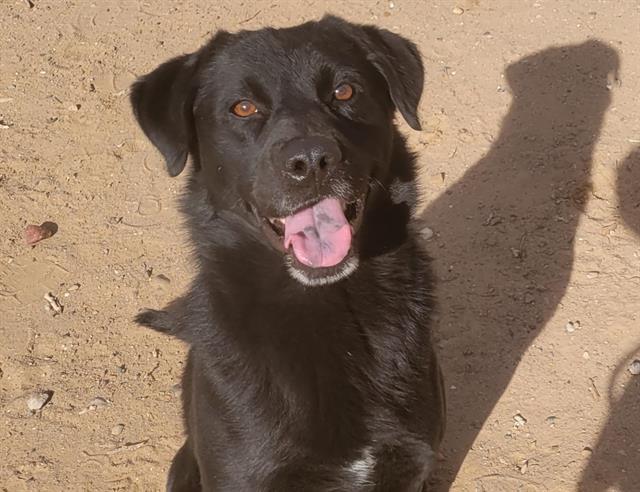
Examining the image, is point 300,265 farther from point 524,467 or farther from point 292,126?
point 524,467

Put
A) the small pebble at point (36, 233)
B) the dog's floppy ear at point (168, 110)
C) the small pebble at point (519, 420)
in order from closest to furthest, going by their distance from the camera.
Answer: the dog's floppy ear at point (168, 110), the small pebble at point (519, 420), the small pebble at point (36, 233)

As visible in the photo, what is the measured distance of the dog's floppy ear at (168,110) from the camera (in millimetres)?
2688

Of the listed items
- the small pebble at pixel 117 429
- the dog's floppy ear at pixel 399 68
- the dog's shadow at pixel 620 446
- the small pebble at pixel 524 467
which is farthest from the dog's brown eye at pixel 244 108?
the dog's shadow at pixel 620 446

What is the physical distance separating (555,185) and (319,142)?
2310 millimetres

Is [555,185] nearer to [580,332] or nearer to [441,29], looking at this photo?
[580,332]

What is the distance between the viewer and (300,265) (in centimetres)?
257

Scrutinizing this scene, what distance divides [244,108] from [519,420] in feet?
6.16

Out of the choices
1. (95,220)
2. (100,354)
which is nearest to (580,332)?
(100,354)

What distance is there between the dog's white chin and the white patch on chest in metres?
0.56

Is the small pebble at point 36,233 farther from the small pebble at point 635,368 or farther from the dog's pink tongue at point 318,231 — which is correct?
the small pebble at point 635,368

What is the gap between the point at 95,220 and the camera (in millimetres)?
4570

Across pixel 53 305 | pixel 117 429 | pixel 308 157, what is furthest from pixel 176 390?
pixel 308 157

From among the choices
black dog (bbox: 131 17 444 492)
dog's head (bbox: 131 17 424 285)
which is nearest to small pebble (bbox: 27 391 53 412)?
black dog (bbox: 131 17 444 492)

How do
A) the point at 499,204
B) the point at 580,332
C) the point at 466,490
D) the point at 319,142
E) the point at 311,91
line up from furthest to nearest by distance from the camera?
the point at 499,204
the point at 580,332
the point at 466,490
the point at 311,91
the point at 319,142
